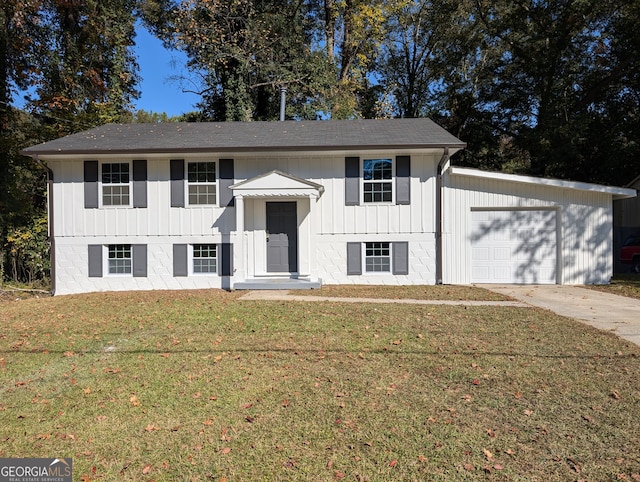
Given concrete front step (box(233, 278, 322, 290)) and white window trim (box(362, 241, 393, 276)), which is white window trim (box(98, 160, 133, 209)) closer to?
concrete front step (box(233, 278, 322, 290))

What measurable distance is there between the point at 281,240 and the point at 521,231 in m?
7.12

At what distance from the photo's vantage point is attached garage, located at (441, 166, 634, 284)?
11.8m

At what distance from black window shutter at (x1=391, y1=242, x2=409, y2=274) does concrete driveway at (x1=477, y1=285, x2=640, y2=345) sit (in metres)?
2.21

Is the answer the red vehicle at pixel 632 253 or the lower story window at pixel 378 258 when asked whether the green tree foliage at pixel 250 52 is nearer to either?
the lower story window at pixel 378 258

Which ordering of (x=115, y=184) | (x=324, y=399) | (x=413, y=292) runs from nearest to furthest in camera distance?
(x=324, y=399)
(x=413, y=292)
(x=115, y=184)

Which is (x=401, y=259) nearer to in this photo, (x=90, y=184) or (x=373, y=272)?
(x=373, y=272)

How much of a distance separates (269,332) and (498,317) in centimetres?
418

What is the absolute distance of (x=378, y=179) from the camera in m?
11.9

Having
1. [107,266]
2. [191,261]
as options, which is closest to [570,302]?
[191,261]

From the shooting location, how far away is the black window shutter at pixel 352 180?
11.9 m

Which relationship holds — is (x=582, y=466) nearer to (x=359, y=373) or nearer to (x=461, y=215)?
(x=359, y=373)

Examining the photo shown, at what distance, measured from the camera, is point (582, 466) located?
9.50 feet

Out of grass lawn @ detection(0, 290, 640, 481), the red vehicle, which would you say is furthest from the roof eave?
the red vehicle

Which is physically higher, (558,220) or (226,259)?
(558,220)
